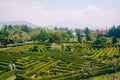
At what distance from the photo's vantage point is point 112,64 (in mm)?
40094

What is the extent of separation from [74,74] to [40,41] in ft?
215

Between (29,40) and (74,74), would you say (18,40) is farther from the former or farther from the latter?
(74,74)

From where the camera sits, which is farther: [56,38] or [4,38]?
[56,38]

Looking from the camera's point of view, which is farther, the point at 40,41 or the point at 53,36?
the point at 40,41

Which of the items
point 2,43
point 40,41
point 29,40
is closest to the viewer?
point 2,43

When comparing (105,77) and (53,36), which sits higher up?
(53,36)

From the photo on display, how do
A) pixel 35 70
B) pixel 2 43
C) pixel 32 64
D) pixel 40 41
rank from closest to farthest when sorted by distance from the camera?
pixel 35 70, pixel 32 64, pixel 2 43, pixel 40 41

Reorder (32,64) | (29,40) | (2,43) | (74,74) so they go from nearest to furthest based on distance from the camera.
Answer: (74,74) < (32,64) < (2,43) < (29,40)

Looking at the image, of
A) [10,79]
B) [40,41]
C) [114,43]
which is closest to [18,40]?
[40,41]

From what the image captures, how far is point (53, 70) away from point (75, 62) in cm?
660

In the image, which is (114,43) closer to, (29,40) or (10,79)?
(29,40)

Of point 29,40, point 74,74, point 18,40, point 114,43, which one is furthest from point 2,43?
point 74,74

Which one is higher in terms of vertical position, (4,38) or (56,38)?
(4,38)

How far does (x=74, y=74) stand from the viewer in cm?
3675
